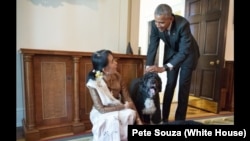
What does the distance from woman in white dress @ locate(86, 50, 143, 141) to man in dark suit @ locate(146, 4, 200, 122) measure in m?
0.39

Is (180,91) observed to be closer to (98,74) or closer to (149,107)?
(149,107)

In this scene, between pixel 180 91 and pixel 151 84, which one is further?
pixel 180 91

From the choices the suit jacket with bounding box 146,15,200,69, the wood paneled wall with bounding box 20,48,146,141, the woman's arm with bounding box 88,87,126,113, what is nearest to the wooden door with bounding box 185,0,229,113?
the suit jacket with bounding box 146,15,200,69

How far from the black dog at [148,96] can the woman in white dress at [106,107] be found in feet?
0.35

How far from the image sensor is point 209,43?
2723 millimetres

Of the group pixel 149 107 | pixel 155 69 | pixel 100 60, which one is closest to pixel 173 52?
pixel 155 69

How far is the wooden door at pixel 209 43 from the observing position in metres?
2.56

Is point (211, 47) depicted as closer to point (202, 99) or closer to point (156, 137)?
point (202, 99)

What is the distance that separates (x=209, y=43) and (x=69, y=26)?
2072 mm

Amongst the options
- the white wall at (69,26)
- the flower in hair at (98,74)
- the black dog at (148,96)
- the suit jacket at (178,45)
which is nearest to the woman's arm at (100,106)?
the flower in hair at (98,74)

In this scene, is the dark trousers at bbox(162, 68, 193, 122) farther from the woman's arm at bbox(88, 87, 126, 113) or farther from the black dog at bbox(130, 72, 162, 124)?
the woman's arm at bbox(88, 87, 126, 113)
